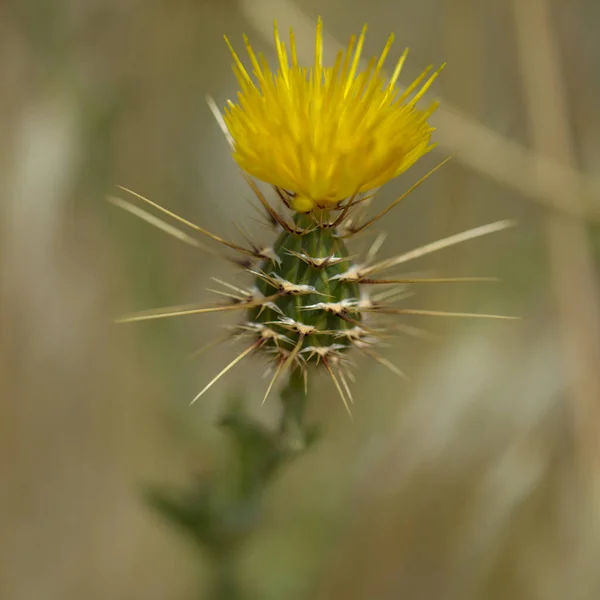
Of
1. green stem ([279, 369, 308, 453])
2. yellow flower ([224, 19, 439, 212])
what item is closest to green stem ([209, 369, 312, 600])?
green stem ([279, 369, 308, 453])

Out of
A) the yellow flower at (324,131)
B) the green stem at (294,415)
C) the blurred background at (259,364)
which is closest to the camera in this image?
the yellow flower at (324,131)

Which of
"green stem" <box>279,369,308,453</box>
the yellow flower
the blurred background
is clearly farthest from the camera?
the blurred background

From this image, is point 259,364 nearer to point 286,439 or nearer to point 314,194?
point 286,439

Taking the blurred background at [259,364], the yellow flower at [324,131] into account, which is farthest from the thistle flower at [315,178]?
the blurred background at [259,364]

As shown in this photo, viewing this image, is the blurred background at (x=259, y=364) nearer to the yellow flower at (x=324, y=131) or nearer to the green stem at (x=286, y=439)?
the green stem at (x=286, y=439)

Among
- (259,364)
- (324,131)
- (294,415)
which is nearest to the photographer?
(324,131)

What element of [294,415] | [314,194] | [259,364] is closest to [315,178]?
[314,194]

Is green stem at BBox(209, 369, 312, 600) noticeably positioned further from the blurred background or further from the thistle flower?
the blurred background

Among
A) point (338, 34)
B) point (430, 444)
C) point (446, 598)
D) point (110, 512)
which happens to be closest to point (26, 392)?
point (110, 512)
